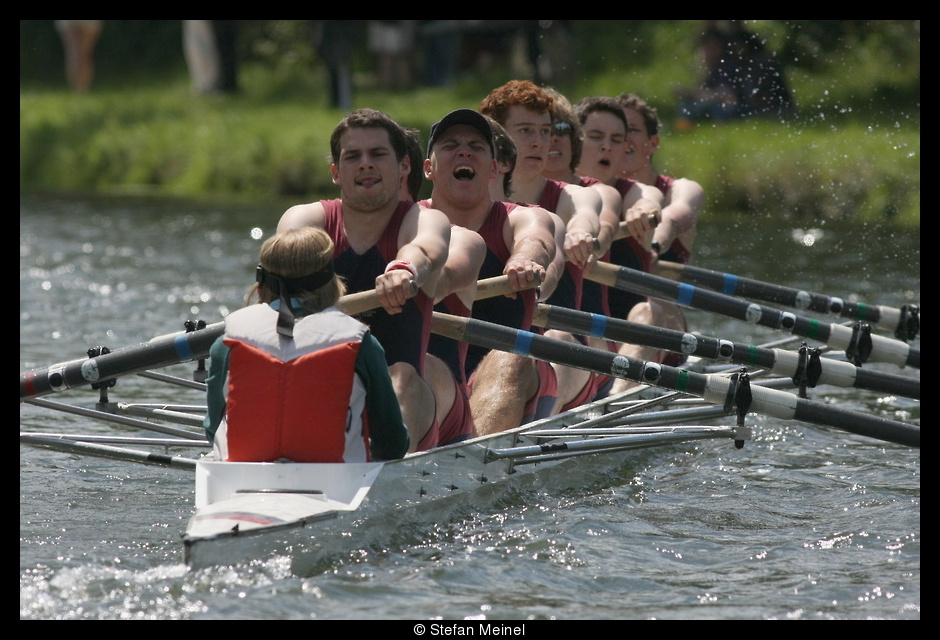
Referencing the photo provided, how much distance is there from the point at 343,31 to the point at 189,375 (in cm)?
1318

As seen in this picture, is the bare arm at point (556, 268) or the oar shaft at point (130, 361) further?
the bare arm at point (556, 268)

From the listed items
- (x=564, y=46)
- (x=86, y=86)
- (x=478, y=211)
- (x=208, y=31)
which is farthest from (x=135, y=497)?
(x=86, y=86)

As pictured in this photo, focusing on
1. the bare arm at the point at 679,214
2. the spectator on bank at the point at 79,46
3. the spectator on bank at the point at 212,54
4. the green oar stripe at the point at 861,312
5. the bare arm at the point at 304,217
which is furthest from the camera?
the spectator on bank at the point at 79,46

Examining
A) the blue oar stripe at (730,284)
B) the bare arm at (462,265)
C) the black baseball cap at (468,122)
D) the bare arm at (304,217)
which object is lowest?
the blue oar stripe at (730,284)

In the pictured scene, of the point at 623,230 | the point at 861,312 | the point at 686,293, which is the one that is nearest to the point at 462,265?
the point at 686,293

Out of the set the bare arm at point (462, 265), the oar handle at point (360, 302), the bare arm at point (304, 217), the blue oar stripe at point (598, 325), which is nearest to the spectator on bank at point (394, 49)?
the blue oar stripe at point (598, 325)

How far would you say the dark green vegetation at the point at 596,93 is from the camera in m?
14.7

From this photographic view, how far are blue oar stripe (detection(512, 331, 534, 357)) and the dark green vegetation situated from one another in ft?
32.1

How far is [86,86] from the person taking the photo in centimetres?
2503

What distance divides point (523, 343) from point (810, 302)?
109 inches

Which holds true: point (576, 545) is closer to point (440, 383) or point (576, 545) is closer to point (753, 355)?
point (440, 383)

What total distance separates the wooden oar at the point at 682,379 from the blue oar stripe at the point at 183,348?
2.91 ft

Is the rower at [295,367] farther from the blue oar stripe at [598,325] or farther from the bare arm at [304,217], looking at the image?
the blue oar stripe at [598,325]

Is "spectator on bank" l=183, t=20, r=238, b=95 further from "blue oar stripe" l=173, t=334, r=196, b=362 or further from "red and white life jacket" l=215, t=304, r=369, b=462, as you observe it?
"red and white life jacket" l=215, t=304, r=369, b=462
